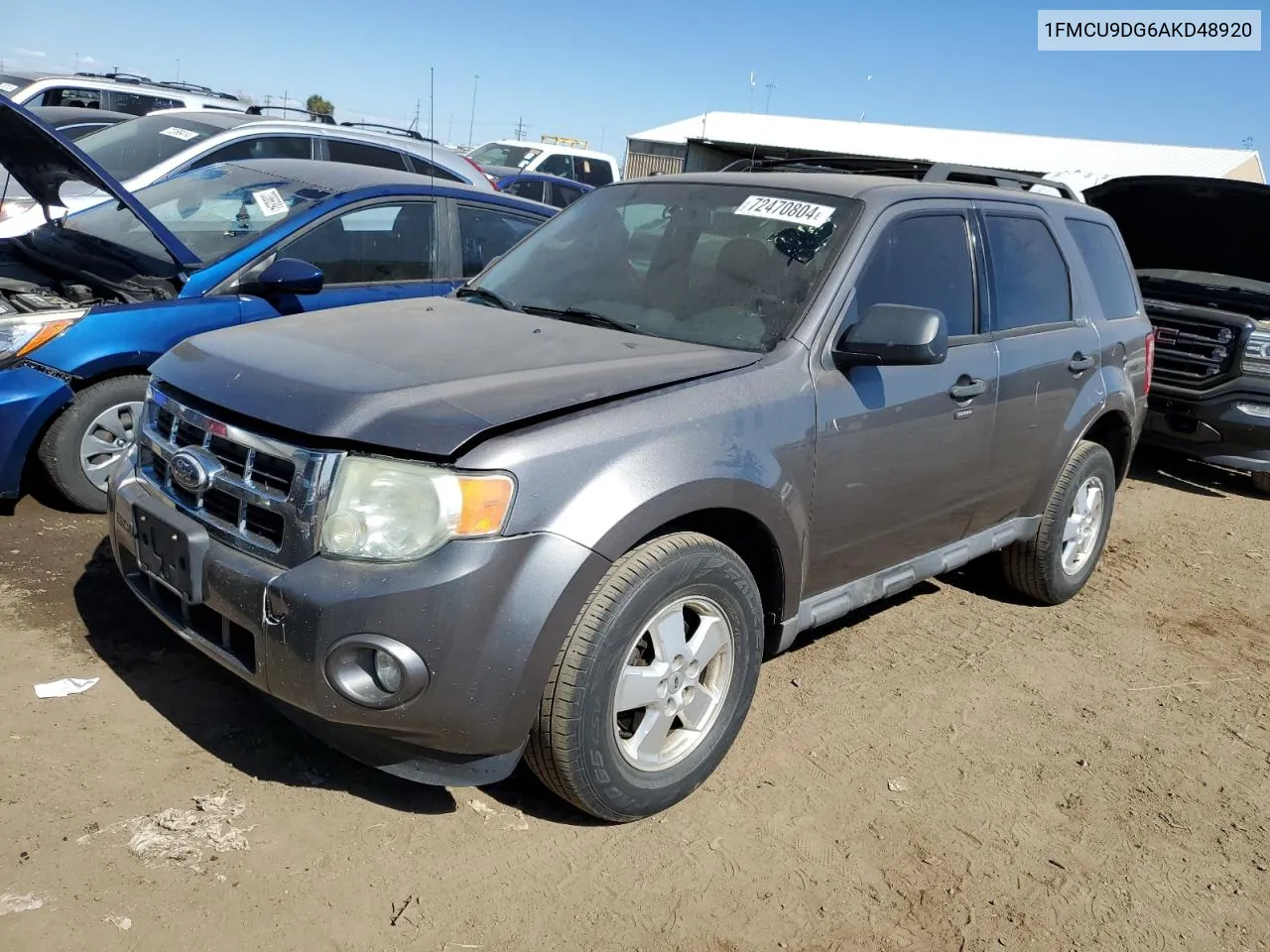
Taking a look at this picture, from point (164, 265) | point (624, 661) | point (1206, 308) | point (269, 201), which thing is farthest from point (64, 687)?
point (1206, 308)

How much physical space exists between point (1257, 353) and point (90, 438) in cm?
761

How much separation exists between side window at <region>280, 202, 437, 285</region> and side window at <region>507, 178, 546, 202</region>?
28.3ft

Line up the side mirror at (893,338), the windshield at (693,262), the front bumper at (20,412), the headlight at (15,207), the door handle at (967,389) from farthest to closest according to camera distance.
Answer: the headlight at (15,207) → the front bumper at (20,412) → the door handle at (967,389) → the windshield at (693,262) → the side mirror at (893,338)

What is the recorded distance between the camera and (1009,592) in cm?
507

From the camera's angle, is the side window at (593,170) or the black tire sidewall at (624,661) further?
the side window at (593,170)

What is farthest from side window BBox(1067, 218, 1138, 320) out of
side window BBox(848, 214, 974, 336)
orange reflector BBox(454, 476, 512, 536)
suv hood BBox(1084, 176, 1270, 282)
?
orange reflector BBox(454, 476, 512, 536)

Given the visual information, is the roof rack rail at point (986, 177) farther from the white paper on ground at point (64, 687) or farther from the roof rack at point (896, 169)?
the white paper on ground at point (64, 687)

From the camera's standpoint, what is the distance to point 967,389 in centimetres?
376

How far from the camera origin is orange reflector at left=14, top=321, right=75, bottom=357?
4.30 metres

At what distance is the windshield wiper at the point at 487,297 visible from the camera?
146 inches

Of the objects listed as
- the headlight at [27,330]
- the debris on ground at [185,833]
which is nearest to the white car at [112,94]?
the headlight at [27,330]

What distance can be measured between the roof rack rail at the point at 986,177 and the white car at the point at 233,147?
12.6 feet

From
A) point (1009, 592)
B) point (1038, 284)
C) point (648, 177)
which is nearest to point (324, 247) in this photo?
point (648, 177)

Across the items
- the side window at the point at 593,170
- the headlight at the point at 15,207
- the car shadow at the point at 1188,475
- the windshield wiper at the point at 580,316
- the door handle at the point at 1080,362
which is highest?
the side window at the point at 593,170
